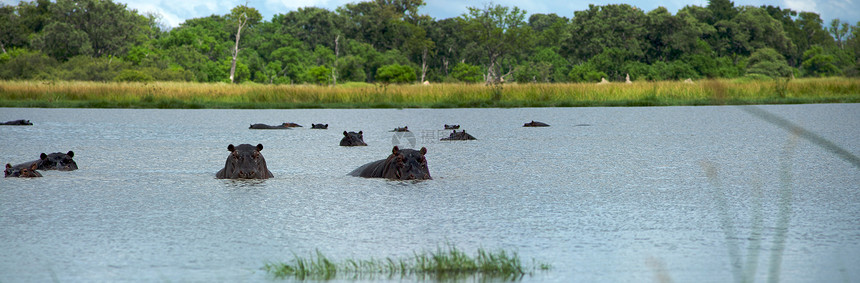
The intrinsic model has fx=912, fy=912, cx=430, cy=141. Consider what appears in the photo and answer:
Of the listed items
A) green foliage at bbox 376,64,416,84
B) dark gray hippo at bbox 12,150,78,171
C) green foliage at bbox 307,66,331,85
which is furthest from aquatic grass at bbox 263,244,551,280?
green foliage at bbox 376,64,416,84

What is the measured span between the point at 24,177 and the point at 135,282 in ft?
16.8

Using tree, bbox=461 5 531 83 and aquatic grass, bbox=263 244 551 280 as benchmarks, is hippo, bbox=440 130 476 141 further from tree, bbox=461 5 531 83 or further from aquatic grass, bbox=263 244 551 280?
tree, bbox=461 5 531 83

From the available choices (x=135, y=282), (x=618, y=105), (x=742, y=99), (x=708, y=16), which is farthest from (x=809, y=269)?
(x=708, y=16)

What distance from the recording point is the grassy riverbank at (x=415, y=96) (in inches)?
1072

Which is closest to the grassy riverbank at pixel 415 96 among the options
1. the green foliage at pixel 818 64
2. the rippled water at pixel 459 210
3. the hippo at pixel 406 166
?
the rippled water at pixel 459 210

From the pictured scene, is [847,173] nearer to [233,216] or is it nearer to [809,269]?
A: [809,269]

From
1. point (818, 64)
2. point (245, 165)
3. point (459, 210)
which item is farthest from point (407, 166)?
point (818, 64)

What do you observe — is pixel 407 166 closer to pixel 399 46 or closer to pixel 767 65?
pixel 767 65

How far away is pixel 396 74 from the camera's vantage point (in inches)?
2493

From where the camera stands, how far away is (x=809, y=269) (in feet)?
14.8

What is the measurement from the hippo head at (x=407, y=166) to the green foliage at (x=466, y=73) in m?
59.0

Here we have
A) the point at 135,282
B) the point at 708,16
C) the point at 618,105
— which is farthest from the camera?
the point at 708,16

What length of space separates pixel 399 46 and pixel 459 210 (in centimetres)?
6790

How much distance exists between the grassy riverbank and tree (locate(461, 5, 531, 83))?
4069cm
